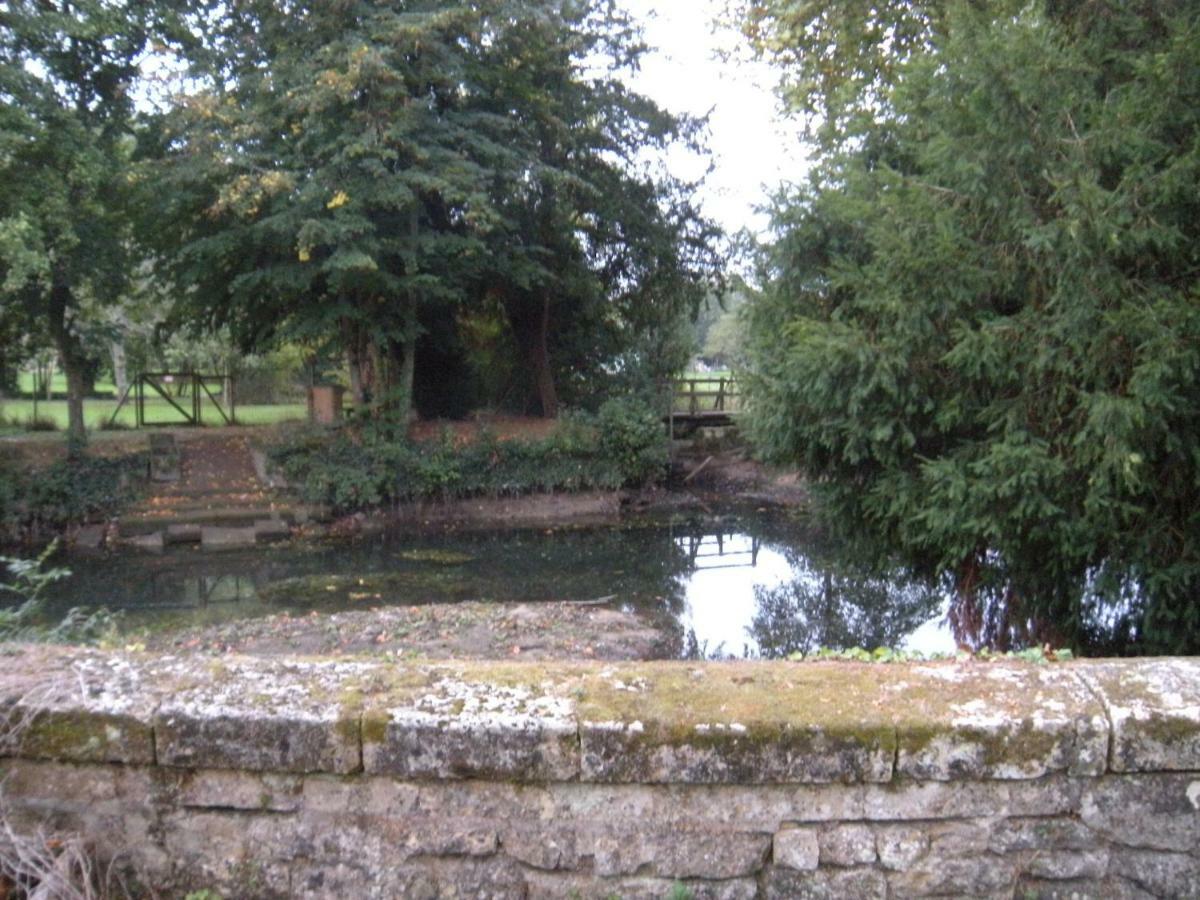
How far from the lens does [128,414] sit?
1101 inches

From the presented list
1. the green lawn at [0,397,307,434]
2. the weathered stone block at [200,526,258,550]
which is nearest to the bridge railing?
the green lawn at [0,397,307,434]

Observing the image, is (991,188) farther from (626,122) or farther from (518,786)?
(626,122)

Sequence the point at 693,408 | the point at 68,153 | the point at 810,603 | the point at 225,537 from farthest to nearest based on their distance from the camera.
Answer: the point at 693,408 → the point at 225,537 → the point at 68,153 → the point at 810,603

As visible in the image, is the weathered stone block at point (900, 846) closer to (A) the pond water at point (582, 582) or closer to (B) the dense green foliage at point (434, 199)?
(A) the pond water at point (582, 582)

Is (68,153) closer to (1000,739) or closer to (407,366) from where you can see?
(407,366)

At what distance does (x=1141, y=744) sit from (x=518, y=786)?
58.9 inches

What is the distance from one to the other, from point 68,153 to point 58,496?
6.23m

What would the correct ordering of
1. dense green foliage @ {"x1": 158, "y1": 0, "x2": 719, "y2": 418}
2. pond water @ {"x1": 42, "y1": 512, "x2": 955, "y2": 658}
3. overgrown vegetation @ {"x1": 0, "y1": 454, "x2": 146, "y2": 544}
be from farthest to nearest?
1. overgrown vegetation @ {"x1": 0, "y1": 454, "x2": 146, "y2": 544}
2. dense green foliage @ {"x1": 158, "y1": 0, "x2": 719, "y2": 418}
3. pond water @ {"x1": 42, "y1": 512, "x2": 955, "y2": 658}

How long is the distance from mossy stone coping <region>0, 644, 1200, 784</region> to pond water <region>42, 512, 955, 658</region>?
7.31 meters

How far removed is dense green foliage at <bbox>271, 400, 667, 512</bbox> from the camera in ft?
69.9

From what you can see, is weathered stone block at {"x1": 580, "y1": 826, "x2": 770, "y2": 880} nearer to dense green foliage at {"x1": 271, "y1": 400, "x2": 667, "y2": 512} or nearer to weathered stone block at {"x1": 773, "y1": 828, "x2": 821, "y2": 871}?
weathered stone block at {"x1": 773, "y1": 828, "x2": 821, "y2": 871}

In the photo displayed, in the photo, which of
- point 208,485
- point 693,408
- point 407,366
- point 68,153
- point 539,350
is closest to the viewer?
point 68,153

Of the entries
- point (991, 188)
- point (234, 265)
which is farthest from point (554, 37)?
point (991, 188)

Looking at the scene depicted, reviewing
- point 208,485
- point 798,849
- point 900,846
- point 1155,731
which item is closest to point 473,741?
point 798,849
